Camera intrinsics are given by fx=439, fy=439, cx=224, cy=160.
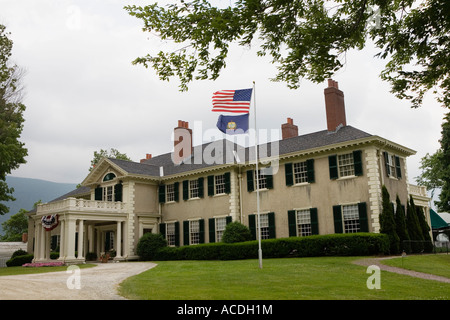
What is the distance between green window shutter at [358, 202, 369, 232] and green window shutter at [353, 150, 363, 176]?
172 centimetres

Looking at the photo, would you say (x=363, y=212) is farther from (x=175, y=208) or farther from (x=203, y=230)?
(x=175, y=208)

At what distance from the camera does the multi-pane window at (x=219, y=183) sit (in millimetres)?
30141

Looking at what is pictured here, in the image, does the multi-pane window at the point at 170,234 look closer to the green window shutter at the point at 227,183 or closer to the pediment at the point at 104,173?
the pediment at the point at 104,173

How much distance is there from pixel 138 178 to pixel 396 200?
58.9ft

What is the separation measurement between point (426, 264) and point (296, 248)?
7144 mm

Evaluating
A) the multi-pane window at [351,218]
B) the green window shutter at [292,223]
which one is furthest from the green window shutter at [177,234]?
the multi-pane window at [351,218]

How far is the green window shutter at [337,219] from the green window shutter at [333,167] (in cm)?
178

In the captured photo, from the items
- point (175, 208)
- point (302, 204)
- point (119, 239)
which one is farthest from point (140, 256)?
point (302, 204)

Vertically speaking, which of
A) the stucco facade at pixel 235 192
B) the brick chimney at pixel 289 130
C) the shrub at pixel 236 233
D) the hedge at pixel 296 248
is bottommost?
the hedge at pixel 296 248

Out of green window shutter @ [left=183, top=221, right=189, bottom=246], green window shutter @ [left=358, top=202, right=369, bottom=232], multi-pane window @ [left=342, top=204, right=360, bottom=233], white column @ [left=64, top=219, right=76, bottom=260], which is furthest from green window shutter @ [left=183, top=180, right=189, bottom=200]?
green window shutter @ [left=358, top=202, right=369, bottom=232]

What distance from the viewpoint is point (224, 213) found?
29.6 metres

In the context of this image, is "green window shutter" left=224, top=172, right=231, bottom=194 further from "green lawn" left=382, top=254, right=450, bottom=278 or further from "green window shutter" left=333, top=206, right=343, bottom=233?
"green lawn" left=382, top=254, right=450, bottom=278

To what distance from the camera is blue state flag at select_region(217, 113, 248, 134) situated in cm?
2028
